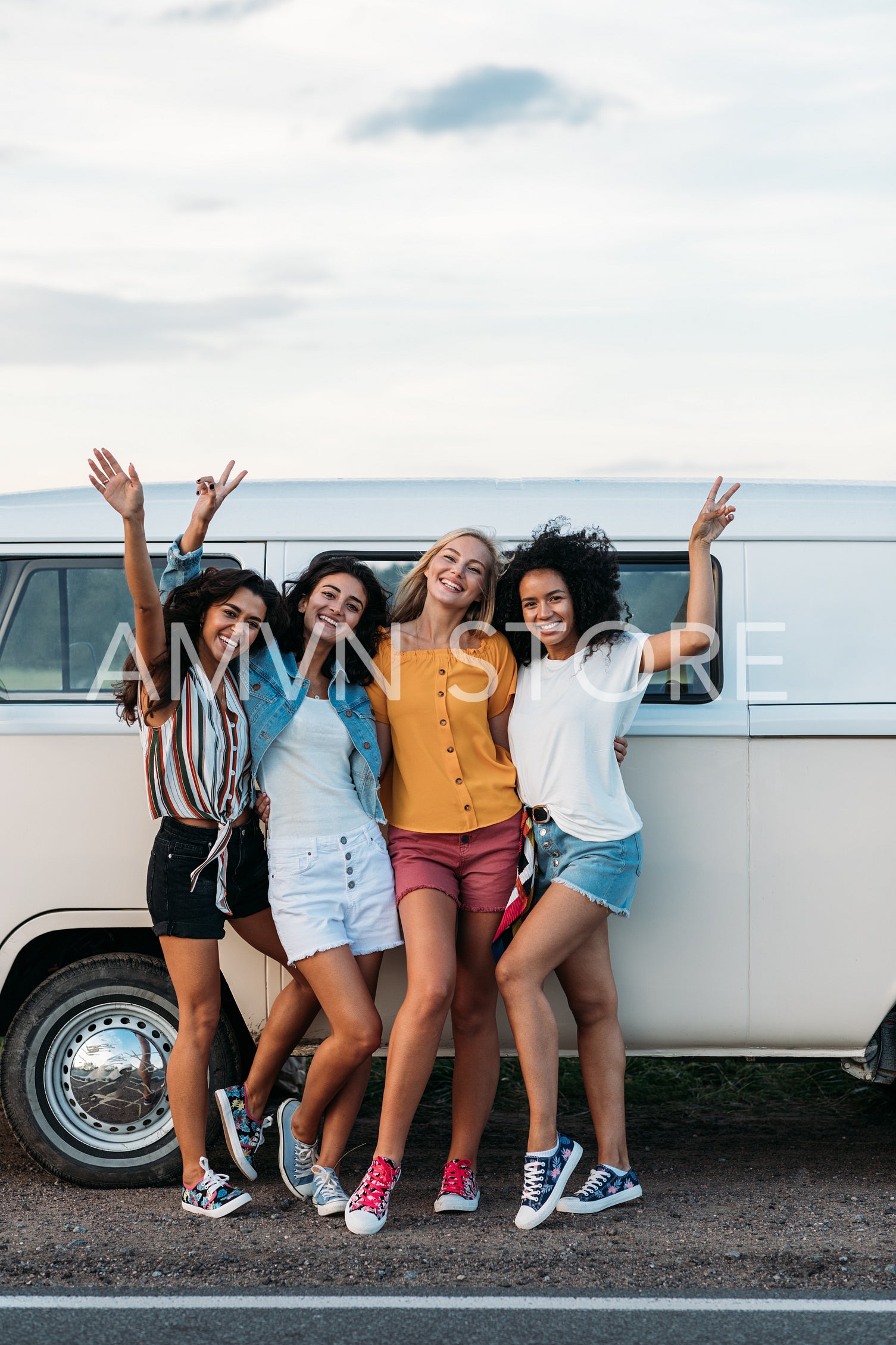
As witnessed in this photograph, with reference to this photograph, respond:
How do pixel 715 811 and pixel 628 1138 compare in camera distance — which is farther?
pixel 628 1138

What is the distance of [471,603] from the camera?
4.23 metres

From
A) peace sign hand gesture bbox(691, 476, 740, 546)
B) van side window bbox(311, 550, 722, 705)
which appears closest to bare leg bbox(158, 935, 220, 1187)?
van side window bbox(311, 550, 722, 705)

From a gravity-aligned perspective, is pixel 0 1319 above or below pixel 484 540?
below

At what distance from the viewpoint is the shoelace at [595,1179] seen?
410cm

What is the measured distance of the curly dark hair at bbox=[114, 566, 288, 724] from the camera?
156 inches

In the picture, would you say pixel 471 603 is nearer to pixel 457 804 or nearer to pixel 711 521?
pixel 457 804

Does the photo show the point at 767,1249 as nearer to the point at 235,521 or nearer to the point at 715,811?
the point at 715,811

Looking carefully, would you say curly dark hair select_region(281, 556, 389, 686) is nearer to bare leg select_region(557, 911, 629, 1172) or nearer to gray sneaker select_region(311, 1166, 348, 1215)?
bare leg select_region(557, 911, 629, 1172)

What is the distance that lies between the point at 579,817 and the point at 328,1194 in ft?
4.81

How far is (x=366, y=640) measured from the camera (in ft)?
13.8

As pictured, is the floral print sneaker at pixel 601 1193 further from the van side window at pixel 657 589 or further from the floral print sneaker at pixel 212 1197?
the van side window at pixel 657 589

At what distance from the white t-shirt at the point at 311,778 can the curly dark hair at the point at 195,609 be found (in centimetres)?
34

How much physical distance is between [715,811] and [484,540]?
47.3 inches

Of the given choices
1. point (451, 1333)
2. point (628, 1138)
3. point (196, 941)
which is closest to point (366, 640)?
point (196, 941)
